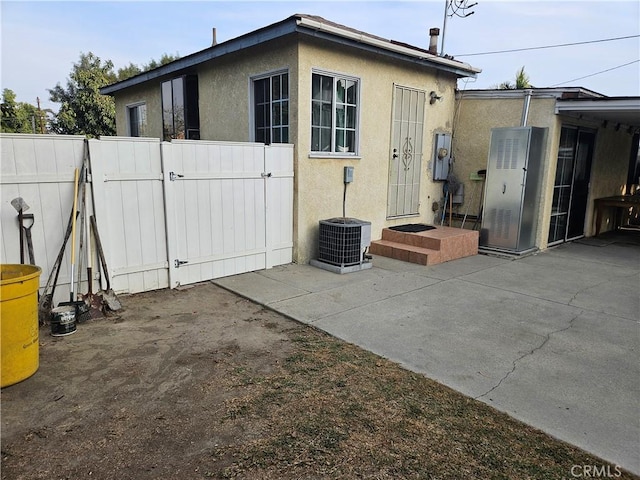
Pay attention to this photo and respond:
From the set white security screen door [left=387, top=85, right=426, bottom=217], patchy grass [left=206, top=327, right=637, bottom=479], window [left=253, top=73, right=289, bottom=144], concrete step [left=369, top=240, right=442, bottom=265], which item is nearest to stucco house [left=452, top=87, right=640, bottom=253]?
white security screen door [left=387, top=85, right=426, bottom=217]

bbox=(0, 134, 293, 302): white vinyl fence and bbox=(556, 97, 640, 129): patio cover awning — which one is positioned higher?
bbox=(556, 97, 640, 129): patio cover awning

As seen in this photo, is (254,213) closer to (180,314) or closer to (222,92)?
(180,314)

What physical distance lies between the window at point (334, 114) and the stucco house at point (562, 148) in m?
2.93

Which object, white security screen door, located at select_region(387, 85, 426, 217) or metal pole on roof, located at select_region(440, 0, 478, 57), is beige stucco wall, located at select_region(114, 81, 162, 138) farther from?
metal pole on roof, located at select_region(440, 0, 478, 57)

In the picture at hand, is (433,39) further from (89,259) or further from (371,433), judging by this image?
(371,433)

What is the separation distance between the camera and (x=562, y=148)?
26.9 feet

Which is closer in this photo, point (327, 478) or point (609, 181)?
point (327, 478)

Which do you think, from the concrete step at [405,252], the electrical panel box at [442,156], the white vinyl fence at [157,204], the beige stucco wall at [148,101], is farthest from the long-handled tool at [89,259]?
the electrical panel box at [442,156]

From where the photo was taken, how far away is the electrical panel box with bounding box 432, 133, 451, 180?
8.53m

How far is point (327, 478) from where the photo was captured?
2123 millimetres

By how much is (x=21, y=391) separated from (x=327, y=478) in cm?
232

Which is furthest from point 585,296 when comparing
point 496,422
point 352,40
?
point 352,40

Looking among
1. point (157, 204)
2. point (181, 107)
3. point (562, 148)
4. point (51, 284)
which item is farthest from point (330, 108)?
point (562, 148)

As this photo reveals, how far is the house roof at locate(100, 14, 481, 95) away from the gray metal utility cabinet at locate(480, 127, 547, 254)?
1691 millimetres
